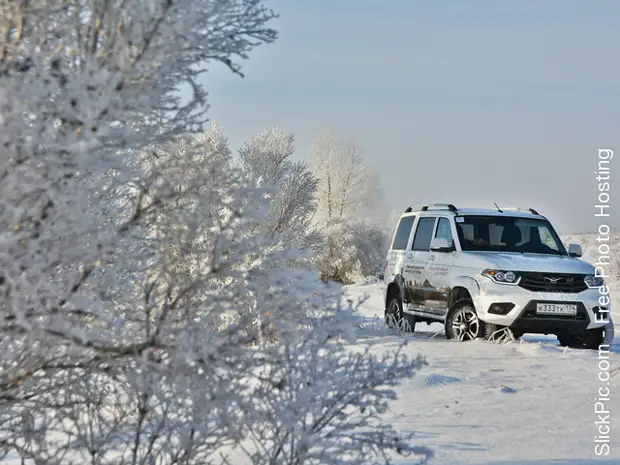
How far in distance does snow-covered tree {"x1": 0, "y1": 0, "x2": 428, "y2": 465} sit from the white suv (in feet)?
24.3

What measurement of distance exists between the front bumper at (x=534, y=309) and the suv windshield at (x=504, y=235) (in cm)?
98

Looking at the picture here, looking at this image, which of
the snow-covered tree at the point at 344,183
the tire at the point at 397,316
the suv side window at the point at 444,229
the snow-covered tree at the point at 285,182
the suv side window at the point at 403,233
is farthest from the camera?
the snow-covered tree at the point at 344,183

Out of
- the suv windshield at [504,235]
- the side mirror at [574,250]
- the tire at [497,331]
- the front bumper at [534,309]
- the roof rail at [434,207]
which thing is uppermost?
the roof rail at [434,207]

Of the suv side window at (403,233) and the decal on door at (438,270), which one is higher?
the suv side window at (403,233)

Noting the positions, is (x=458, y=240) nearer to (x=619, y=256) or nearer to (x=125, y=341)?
(x=125, y=341)

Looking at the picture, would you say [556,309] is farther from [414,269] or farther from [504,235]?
[414,269]

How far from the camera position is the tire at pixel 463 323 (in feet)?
38.0

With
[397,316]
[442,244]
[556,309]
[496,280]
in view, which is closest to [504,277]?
[496,280]

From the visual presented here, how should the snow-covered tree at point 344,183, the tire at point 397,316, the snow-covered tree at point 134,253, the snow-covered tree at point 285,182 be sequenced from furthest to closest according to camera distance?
the snow-covered tree at point 344,183
the snow-covered tree at point 285,182
the tire at point 397,316
the snow-covered tree at point 134,253

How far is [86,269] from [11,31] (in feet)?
3.08

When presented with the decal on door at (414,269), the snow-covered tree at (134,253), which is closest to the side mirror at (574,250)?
the decal on door at (414,269)

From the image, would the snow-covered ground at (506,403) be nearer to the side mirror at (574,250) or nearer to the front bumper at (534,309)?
the front bumper at (534,309)

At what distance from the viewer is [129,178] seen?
11.5ft

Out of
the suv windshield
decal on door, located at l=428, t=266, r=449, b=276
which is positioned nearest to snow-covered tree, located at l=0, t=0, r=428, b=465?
decal on door, located at l=428, t=266, r=449, b=276
